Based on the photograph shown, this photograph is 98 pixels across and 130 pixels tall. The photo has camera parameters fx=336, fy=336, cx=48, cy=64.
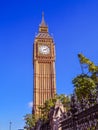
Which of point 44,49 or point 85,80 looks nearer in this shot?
point 85,80

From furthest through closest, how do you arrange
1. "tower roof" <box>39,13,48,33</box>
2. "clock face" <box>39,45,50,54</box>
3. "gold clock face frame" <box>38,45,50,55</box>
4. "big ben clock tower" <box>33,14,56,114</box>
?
"tower roof" <box>39,13,48,33</box> < "clock face" <box>39,45,50,54</box> < "gold clock face frame" <box>38,45,50,55</box> < "big ben clock tower" <box>33,14,56,114</box>

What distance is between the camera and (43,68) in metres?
107

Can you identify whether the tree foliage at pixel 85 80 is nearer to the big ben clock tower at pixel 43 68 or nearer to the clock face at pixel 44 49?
the big ben clock tower at pixel 43 68

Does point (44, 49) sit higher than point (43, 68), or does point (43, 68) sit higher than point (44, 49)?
point (44, 49)

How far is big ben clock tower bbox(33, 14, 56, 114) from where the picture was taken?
333ft

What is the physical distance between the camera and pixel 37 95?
10094cm

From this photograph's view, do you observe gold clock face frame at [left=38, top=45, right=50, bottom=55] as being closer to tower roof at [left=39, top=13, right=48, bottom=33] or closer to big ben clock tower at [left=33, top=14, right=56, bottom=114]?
big ben clock tower at [left=33, top=14, right=56, bottom=114]

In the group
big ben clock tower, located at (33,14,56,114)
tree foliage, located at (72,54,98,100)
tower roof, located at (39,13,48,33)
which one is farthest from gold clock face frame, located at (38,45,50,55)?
tree foliage, located at (72,54,98,100)

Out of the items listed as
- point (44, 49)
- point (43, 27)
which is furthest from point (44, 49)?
point (43, 27)

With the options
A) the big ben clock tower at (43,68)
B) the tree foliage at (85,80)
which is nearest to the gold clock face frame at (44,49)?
the big ben clock tower at (43,68)

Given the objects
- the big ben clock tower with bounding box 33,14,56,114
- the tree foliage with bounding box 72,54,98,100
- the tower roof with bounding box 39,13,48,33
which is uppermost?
the tower roof with bounding box 39,13,48,33

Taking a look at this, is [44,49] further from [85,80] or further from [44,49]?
[85,80]

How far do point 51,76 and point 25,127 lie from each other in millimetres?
44735

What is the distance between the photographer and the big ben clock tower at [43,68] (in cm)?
10138
